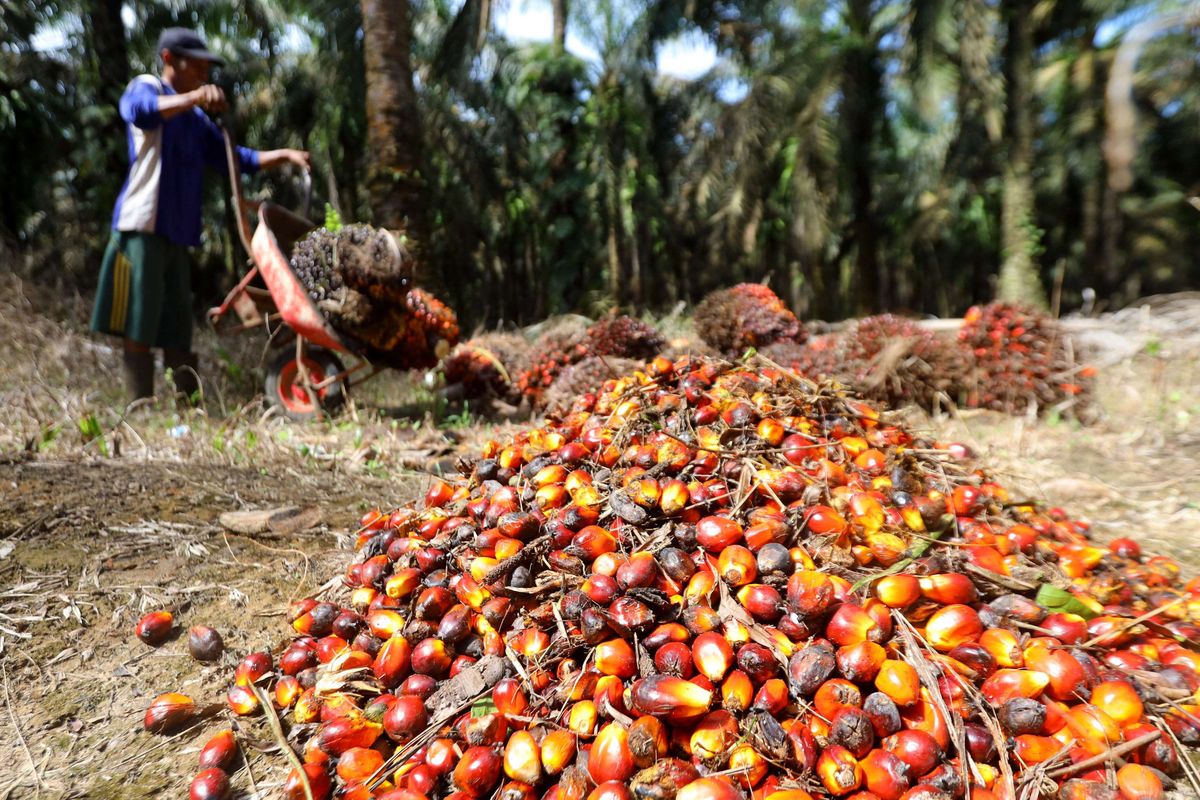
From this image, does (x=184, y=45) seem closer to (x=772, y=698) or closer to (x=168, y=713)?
(x=168, y=713)

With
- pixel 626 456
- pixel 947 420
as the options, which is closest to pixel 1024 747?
pixel 626 456

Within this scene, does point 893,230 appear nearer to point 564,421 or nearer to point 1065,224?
point 1065,224

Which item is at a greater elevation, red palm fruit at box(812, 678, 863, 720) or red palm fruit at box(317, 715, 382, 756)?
red palm fruit at box(812, 678, 863, 720)

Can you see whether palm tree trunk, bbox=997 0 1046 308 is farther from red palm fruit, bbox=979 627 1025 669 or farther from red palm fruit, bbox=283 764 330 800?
red palm fruit, bbox=283 764 330 800

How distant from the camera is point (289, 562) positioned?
1.68 meters

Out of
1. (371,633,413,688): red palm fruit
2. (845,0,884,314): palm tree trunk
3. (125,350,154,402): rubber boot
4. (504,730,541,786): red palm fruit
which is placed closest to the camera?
(504,730,541,786): red palm fruit

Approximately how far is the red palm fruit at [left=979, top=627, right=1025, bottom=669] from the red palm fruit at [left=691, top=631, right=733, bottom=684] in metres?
0.44

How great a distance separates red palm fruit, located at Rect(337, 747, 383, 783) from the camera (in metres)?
1.04

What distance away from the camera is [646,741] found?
3.08 ft

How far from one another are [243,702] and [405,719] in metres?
0.34

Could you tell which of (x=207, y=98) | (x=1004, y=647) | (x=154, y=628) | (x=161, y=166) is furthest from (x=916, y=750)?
(x=161, y=166)

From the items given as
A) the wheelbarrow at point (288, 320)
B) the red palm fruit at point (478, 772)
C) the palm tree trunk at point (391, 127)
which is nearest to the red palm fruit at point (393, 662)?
the red palm fruit at point (478, 772)

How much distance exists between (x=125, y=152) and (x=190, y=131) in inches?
220

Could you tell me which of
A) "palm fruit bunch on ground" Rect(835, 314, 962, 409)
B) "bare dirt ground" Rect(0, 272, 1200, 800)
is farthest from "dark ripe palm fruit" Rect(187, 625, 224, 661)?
"palm fruit bunch on ground" Rect(835, 314, 962, 409)
